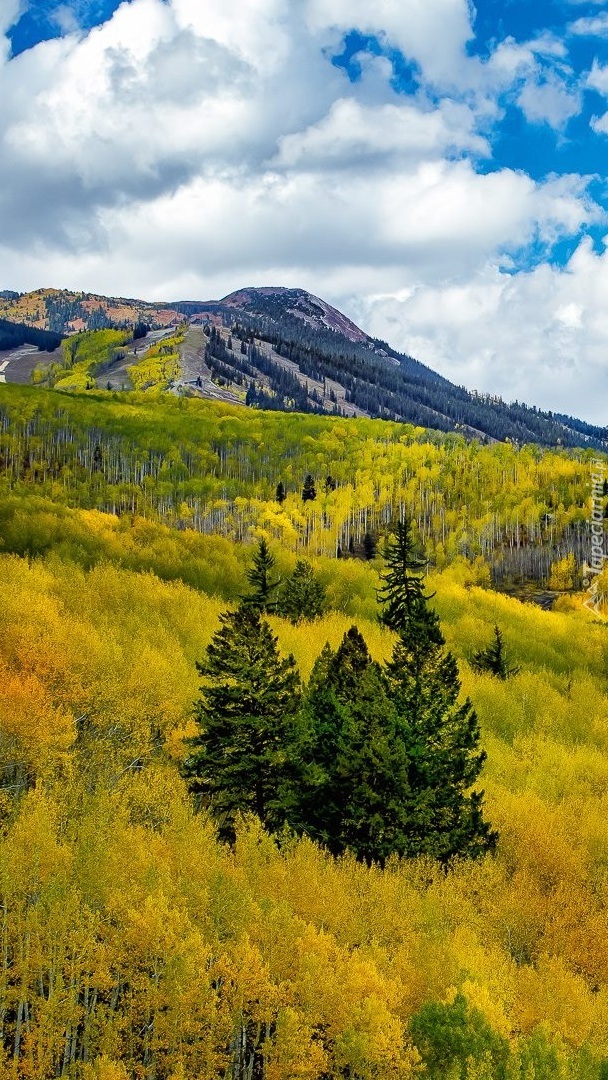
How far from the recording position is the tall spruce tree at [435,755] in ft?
132

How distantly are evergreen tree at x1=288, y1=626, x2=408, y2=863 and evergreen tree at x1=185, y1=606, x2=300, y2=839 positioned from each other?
132 centimetres

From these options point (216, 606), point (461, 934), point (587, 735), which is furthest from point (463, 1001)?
point (216, 606)

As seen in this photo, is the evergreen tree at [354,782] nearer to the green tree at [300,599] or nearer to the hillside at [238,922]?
the hillside at [238,922]

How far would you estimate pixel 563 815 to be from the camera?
55.1 m

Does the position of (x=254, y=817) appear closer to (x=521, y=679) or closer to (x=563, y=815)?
(x=563, y=815)

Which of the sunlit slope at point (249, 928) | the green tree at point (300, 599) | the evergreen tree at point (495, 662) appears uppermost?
the green tree at point (300, 599)

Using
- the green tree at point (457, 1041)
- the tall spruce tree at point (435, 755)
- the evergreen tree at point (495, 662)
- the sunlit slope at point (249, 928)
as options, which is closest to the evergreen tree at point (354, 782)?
the tall spruce tree at point (435, 755)

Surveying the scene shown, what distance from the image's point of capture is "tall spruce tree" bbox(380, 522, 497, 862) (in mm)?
40094

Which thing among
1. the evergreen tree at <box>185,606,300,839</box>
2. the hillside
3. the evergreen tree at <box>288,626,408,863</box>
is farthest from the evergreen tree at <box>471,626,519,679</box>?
the evergreen tree at <box>185,606,300,839</box>

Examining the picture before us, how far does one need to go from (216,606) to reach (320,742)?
54905 millimetres

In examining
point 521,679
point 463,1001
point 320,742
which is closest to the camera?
point 463,1001

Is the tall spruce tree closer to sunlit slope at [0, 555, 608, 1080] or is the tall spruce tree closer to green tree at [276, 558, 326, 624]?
sunlit slope at [0, 555, 608, 1080]

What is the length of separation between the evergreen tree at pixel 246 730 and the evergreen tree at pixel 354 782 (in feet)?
4.32

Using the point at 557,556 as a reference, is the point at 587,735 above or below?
below
